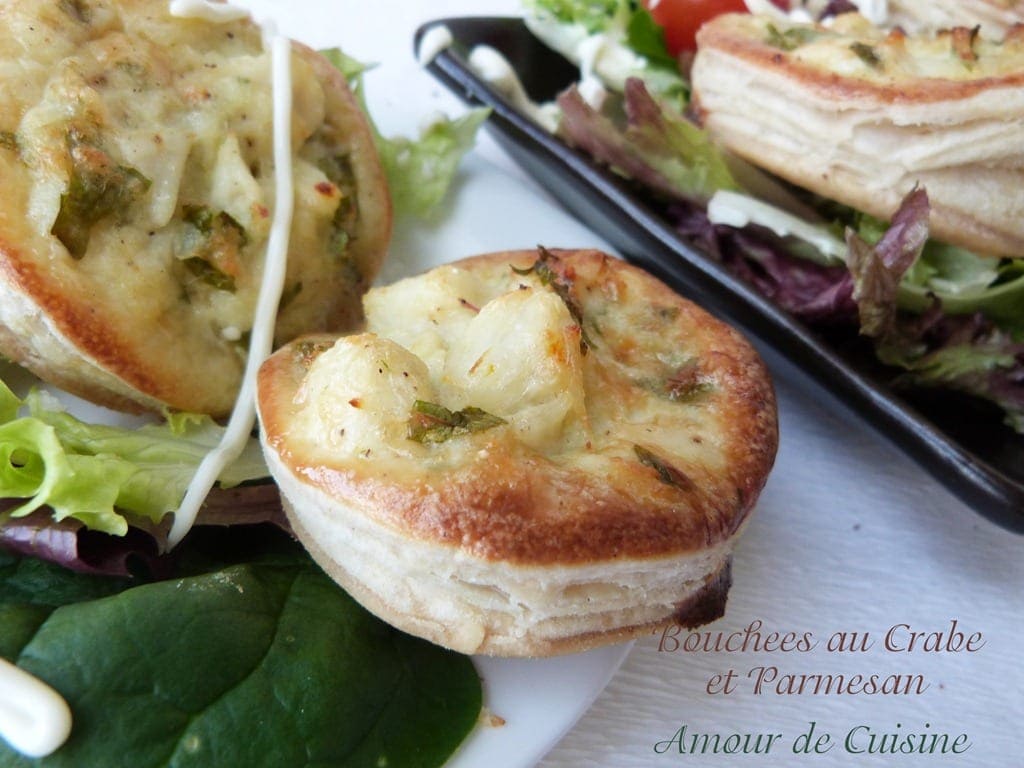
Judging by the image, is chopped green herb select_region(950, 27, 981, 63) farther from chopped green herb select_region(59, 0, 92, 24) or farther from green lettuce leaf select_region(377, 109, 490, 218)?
chopped green herb select_region(59, 0, 92, 24)

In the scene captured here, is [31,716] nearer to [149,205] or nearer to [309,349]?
[309,349]

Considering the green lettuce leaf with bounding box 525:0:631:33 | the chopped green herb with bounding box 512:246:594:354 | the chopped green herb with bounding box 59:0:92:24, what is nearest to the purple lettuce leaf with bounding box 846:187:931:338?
the chopped green herb with bounding box 512:246:594:354

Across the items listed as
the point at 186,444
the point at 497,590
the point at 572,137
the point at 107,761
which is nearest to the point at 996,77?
the point at 572,137

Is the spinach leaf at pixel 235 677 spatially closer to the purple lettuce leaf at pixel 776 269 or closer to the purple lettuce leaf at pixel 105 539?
the purple lettuce leaf at pixel 105 539

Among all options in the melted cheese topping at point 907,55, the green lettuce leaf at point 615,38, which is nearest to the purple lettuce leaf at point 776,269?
the melted cheese topping at point 907,55

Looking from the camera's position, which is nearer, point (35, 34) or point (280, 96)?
point (35, 34)

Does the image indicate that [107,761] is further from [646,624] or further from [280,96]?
[280,96]
